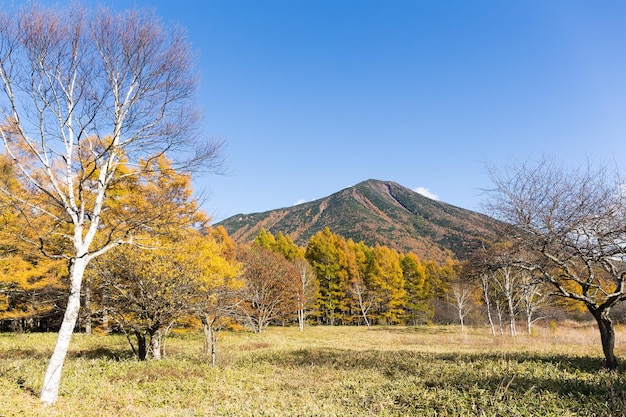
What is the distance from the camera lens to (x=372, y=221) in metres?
131

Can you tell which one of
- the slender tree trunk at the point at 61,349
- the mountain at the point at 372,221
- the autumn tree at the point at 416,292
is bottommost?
the autumn tree at the point at 416,292

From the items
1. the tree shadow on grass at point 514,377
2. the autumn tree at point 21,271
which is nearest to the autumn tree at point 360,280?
the tree shadow on grass at point 514,377

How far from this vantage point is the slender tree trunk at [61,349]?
20.4ft

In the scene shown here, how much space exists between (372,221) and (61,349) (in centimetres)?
12839

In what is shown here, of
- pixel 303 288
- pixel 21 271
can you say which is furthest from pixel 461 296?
pixel 21 271

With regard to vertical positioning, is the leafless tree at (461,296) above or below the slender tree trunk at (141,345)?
below

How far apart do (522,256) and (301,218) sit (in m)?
152

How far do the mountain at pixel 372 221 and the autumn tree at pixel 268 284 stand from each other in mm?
52759

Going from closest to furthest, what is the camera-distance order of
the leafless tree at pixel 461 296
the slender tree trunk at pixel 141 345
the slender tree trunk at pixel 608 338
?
the slender tree trunk at pixel 608 338 → the slender tree trunk at pixel 141 345 → the leafless tree at pixel 461 296

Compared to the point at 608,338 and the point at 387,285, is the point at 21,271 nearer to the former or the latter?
the point at 608,338

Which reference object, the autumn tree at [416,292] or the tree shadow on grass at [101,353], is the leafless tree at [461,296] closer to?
the autumn tree at [416,292]

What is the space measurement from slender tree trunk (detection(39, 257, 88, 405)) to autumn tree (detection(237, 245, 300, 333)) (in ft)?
80.0

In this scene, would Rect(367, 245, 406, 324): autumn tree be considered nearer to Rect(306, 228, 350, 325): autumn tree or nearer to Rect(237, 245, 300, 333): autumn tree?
Rect(306, 228, 350, 325): autumn tree

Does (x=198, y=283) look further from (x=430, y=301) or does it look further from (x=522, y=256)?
(x=430, y=301)
